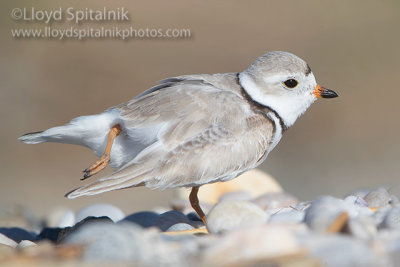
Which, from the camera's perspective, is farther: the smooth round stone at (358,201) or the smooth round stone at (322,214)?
the smooth round stone at (358,201)

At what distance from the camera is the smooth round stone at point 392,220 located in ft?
Result: 10.1

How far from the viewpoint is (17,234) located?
4789 mm

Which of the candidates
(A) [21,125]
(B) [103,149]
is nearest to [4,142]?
(A) [21,125]

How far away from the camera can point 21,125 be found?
890cm

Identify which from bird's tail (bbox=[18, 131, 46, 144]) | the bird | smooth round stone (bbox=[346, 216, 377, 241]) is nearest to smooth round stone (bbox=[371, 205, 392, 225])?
smooth round stone (bbox=[346, 216, 377, 241])

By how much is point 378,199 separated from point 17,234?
261 centimetres

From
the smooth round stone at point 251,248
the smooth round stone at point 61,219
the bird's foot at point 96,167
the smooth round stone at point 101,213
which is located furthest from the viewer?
the smooth round stone at point 61,219

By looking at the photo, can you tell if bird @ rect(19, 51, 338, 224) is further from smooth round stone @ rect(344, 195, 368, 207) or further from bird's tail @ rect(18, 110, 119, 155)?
smooth round stone @ rect(344, 195, 368, 207)

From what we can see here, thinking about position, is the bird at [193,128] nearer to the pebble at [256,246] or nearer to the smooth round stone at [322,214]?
the pebble at [256,246]

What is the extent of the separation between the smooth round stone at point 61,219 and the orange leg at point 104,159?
1.34 meters

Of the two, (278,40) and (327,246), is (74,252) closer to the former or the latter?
(327,246)

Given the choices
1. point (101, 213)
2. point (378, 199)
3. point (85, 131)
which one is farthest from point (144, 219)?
point (378, 199)

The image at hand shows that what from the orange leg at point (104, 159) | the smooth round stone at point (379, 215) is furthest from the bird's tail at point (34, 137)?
the smooth round stone at point (379, 215)

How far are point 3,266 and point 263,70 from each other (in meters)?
2.23
